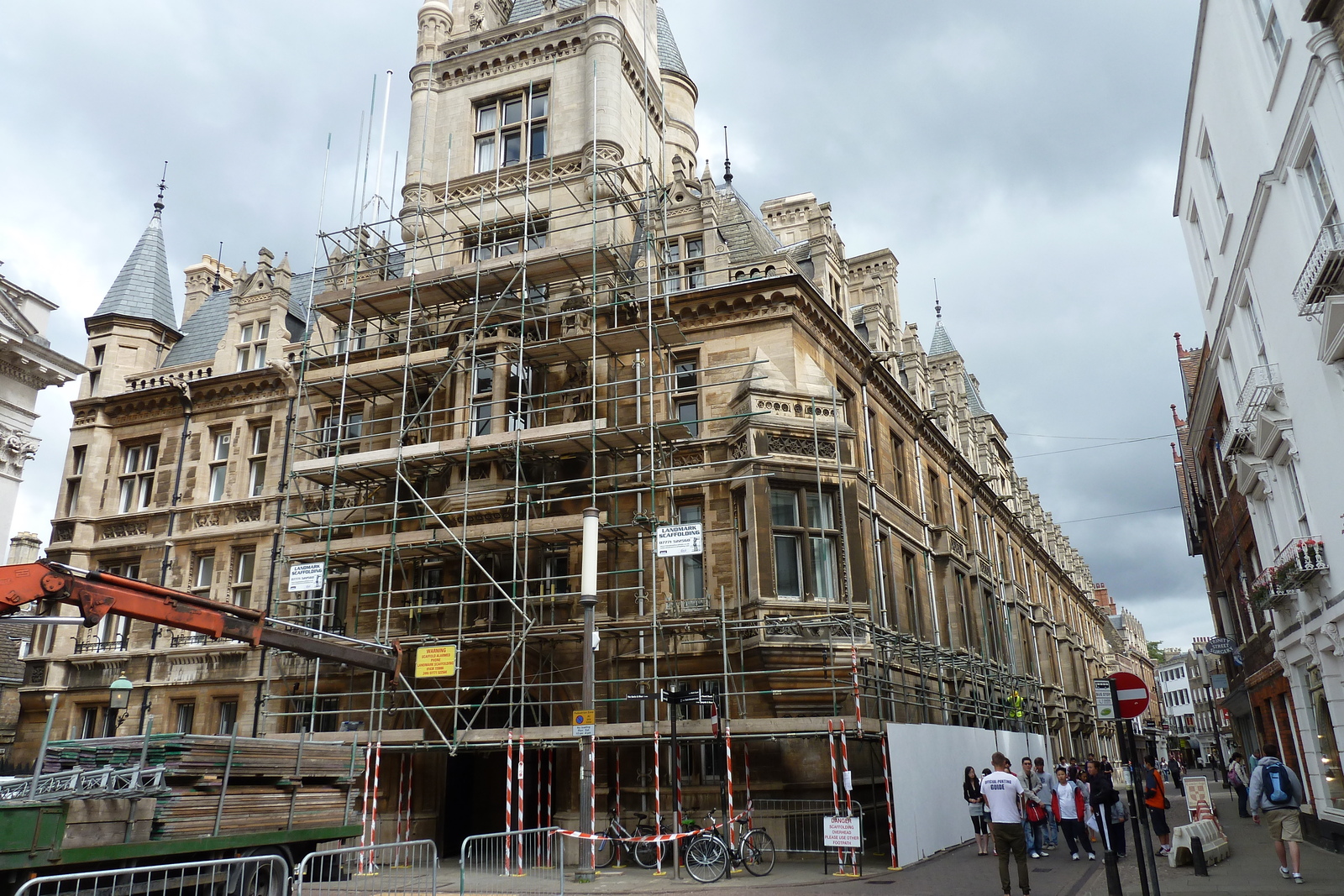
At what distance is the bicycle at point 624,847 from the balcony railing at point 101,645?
53.3 feet

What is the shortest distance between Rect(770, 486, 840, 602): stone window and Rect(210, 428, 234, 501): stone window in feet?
54.6

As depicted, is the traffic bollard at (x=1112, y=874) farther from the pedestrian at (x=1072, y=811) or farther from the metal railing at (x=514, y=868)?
the metal railing at (x=514, y=868)

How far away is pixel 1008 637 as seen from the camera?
37.5 metres

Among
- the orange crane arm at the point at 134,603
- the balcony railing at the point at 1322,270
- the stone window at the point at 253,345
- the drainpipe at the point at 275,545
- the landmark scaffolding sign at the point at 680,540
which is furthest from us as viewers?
the stone window at the point at 253,345

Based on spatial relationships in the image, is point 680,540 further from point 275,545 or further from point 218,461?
point 218,461

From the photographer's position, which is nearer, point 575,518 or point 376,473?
point 575,518

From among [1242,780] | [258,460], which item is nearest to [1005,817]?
[1242,780]

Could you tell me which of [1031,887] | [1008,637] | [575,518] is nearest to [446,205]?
[575,518]

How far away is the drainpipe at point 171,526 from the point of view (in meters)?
25.0

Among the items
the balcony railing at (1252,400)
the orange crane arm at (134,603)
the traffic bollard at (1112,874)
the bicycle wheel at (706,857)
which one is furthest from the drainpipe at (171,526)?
the balcony railing at (1252,400)

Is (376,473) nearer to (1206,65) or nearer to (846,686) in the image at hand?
(846,686)

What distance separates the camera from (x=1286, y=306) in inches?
661

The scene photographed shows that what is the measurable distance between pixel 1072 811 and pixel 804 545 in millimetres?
7363

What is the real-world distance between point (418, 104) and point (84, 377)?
14.0 meters
